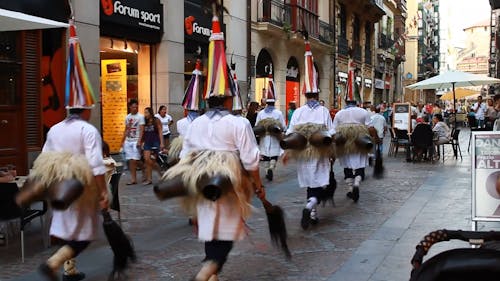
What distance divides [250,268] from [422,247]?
295 cm

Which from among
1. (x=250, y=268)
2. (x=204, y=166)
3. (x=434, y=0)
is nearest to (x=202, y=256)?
A: (x=250, y=268)

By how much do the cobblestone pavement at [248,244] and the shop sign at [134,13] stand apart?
5656 mm

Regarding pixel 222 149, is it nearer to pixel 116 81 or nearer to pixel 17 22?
pixel 17 22

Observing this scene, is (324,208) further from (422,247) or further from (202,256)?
(422,247)

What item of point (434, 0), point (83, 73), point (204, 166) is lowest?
point (204, 166)

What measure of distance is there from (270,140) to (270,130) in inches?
27.7

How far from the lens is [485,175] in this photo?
236 inches

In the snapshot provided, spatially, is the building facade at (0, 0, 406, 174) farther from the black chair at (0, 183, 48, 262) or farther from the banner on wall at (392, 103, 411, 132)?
the banner on wall at (392, 103, 411, 132)

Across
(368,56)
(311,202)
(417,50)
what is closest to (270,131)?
(311,202)

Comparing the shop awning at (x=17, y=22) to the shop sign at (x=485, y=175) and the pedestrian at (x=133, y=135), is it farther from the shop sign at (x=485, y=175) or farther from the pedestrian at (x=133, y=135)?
the shop sign at (x=485, y=175)

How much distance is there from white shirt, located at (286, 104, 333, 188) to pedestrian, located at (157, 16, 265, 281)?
3047 mm

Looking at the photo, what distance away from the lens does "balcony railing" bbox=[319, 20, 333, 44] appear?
28797mm

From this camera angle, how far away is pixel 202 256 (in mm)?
6230

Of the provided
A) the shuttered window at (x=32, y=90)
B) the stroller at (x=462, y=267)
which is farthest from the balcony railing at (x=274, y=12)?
the stroller at (x=462, y=267)
